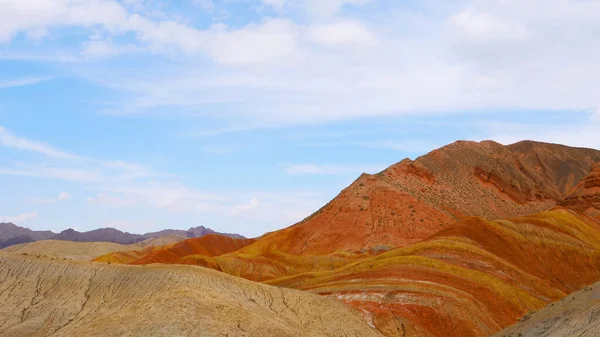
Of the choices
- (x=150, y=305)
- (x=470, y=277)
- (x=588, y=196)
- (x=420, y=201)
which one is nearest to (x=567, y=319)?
(x=150, y=305)

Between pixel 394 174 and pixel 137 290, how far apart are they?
3033 inches

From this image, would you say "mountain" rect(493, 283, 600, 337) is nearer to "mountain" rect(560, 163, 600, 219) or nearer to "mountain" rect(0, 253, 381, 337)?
"mountain" rect(0, 253, 381, 337)

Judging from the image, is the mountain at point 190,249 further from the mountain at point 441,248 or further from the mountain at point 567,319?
the mountain at point 567,319

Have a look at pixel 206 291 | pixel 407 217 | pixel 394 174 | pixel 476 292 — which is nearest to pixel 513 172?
pixel 394 174

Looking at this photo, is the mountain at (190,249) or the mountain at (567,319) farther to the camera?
the mountain at (190,249)

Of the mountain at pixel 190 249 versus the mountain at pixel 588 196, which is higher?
the mountain at pixel 588 196

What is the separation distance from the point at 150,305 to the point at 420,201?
236ft

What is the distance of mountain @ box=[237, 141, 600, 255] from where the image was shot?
9525cm

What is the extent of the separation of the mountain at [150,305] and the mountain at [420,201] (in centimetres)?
4480

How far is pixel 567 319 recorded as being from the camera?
31.2 m

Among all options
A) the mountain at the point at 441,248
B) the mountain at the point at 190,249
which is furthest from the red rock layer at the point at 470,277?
the mountain at the point at 190,249

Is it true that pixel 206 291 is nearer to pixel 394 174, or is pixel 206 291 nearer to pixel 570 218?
pixel 570 218

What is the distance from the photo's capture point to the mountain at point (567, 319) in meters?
28.4

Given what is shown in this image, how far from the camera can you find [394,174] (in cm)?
11419
